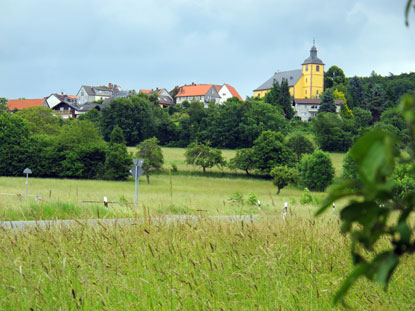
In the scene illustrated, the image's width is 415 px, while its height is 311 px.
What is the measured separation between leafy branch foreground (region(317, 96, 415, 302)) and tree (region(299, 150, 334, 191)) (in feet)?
173

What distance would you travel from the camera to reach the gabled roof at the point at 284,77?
5310 inches

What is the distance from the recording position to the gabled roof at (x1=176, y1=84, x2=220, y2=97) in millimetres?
139625

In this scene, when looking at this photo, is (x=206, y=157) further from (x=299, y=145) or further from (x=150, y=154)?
(x=299, y=145)

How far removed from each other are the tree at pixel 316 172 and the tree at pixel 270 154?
529 cm

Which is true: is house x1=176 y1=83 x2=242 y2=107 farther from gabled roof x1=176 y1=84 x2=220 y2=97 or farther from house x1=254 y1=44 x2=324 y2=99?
house x1=254 y1=44 x2=324 y2=99

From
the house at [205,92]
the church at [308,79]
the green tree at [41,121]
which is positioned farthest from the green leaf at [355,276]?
the house at [205,92]

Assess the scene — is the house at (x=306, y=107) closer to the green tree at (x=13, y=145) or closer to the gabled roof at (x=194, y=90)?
the gabled roof at (x=194, y=90)

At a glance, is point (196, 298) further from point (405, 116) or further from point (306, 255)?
point (405, 116)

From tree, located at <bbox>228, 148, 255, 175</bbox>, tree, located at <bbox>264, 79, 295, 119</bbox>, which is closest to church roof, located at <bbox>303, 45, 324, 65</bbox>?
tree, located at <bbox>264, 79, 295, 119</bbox>

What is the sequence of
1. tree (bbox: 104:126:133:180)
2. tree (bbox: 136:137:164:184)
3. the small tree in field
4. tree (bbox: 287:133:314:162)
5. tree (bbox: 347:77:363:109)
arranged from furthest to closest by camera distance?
1. tree (bbox: 347:77:363:109)
2. tree (bbox: 287:133:314:162)
3. the small tree in field
4. tree (bbox: 136:137:164:184)
5. tree (bbox: 104:126:133:180)

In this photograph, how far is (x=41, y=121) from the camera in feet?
242

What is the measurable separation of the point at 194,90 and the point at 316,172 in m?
91.9

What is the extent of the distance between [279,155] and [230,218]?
5493 centimetres

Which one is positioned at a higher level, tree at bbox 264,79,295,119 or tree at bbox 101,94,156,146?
tree at bbox 264,79,295,119
